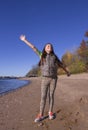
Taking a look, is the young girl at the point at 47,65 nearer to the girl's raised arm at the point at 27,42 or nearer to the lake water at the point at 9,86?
the girl's raised arm at the point at 27,42

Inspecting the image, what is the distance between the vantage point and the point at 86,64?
7294 centimetres

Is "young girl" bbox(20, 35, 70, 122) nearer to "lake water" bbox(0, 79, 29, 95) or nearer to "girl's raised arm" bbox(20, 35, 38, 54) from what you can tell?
"girl's raised arm" bbox(20, 35, 38, 54)

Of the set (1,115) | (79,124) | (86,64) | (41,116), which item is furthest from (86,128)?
(86,64)

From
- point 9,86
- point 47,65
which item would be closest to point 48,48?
point 47,65

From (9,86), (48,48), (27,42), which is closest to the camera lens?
(48,48)

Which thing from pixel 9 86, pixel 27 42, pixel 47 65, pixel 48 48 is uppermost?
pixel 9 86

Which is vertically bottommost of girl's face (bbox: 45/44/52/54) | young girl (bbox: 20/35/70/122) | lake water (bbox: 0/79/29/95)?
young girl (bbox: 20/35/70/122)

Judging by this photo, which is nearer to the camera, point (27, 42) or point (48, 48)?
point (48, 48)

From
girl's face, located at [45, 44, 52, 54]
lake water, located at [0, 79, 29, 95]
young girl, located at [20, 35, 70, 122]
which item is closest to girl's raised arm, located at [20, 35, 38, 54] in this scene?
young girl, located at [20, 35, 70, 122]

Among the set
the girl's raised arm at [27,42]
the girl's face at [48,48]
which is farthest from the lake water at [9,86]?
the girl's face at [48,48]

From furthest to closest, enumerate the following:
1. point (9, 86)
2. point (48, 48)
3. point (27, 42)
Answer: point (9, 86) < point (27, 42) < point (48, 48)

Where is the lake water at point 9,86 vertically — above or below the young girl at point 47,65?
above

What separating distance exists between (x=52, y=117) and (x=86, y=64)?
6493cm

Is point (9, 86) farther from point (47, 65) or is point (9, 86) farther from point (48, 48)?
point (48, 48)
